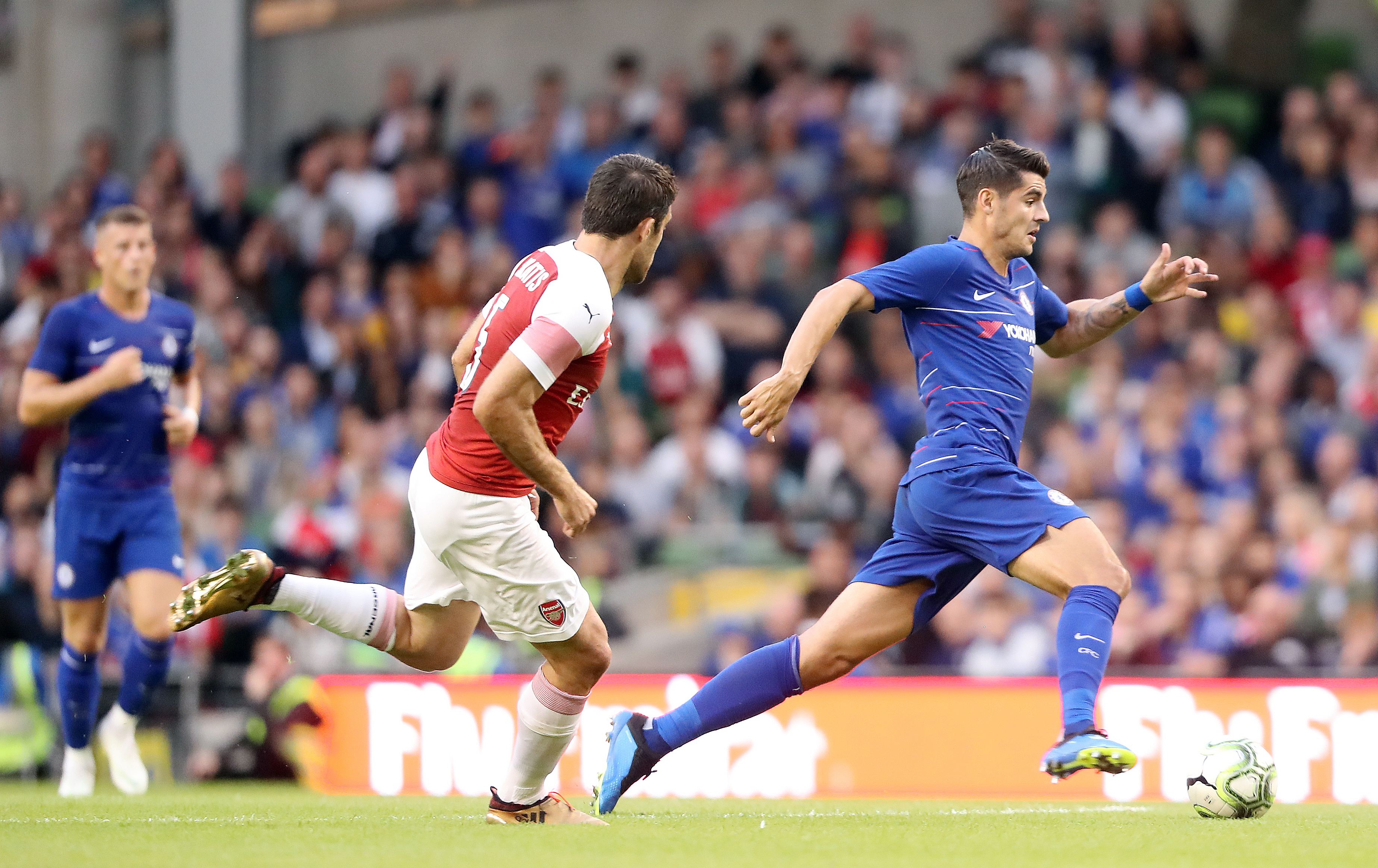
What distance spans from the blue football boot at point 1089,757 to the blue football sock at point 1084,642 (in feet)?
0.73

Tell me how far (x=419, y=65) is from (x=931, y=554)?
1385cm

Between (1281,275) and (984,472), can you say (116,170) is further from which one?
(984,472)

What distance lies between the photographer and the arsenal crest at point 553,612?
214 inches

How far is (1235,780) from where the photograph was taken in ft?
19.5

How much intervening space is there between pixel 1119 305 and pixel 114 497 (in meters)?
4.31

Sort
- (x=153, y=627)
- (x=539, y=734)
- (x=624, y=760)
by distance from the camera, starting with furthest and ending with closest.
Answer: (x=153, y=627)
(x=624, y=760)
(x=539, y=734)

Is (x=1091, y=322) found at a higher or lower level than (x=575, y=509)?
higher

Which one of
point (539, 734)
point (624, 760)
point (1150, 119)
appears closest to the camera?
point (539, 734)

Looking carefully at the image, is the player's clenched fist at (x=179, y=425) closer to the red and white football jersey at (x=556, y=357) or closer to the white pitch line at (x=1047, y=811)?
the red and white football jersey at (x=556, y=357)

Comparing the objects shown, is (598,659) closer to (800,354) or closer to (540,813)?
(540,813)

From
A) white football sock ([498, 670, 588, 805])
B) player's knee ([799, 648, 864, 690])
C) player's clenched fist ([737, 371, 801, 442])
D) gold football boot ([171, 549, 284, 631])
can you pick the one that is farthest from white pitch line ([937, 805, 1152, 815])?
gold football boot ([171, 549, 284, 631])

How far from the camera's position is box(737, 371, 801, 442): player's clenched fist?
17.6 feet

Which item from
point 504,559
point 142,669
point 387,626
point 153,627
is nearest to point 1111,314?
point 504,559

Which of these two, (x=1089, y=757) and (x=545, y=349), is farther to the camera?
(x=545, y=349)
